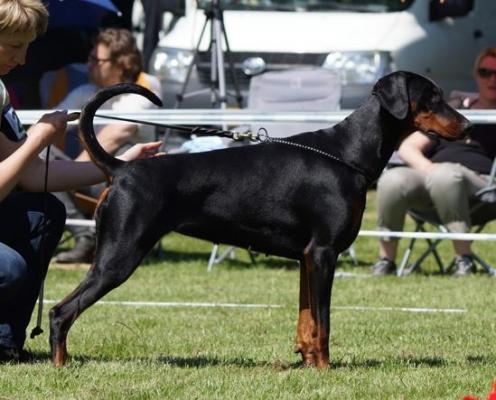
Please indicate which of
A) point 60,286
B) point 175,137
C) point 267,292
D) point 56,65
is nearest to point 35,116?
point 60,286

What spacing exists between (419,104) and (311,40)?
7.34 meters

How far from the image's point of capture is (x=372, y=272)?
9359mm

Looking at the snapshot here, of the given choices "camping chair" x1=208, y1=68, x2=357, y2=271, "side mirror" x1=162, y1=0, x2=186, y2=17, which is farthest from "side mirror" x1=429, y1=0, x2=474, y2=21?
"side mirror" x1=162, y1=0, x2=186, y2=17

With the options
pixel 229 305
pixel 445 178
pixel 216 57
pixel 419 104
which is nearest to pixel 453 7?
pixel 216 57

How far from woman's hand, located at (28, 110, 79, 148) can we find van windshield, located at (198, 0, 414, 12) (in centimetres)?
793

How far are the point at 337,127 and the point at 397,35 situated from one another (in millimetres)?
7706

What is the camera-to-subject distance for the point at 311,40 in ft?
41.2

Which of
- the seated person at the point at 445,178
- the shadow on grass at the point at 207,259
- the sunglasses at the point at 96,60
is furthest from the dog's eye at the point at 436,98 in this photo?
the sunglasses at the point at 96,60

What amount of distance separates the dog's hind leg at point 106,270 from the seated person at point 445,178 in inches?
170

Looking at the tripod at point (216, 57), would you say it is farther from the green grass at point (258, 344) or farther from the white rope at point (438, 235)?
the white rope at point (438, 235)

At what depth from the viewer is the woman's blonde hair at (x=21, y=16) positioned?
4.89 m

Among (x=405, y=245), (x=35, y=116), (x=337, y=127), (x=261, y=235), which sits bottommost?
(x=405, y=245)

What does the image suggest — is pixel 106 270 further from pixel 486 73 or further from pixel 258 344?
pixel 486 73

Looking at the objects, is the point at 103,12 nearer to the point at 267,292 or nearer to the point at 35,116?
the point at 35,116
